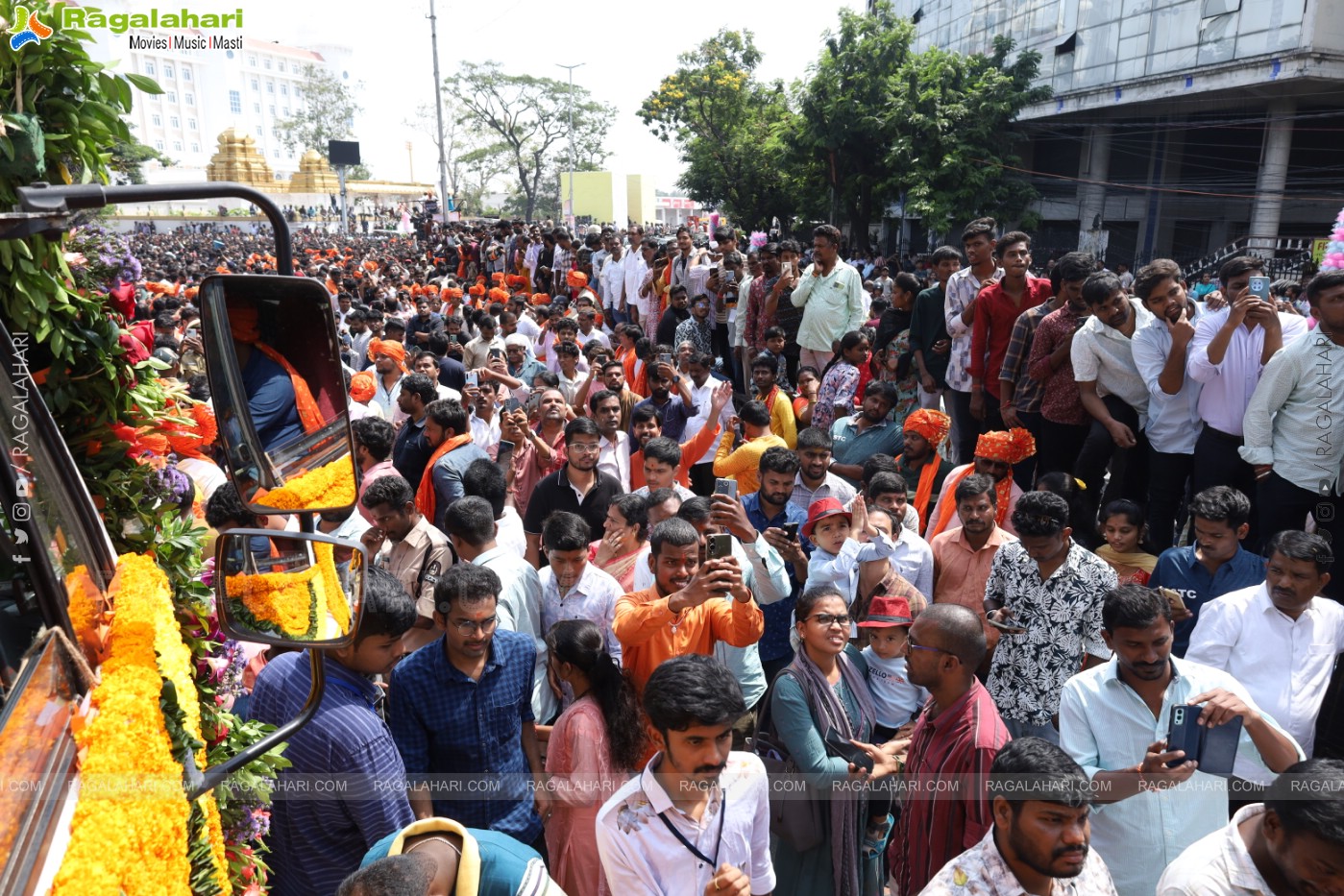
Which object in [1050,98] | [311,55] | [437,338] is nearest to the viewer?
[437,338]

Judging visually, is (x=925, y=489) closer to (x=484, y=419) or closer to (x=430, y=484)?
(x=430, y=484)

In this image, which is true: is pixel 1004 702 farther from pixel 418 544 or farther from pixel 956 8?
pixel 956 8

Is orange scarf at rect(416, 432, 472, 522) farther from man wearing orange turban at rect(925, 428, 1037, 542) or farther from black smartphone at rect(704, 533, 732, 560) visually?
man wearing orange turban at rect(925, 428, 1037, 542)

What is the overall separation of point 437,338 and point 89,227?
281 inches

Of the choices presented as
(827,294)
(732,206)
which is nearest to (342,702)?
(827,294)

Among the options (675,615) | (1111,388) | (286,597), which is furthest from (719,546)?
(1111,388)

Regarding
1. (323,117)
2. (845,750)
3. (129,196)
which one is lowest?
(845,750)

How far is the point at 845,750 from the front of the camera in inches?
142

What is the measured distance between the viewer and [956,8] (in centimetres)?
2903

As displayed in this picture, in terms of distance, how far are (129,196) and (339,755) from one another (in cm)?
198

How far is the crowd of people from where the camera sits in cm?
281

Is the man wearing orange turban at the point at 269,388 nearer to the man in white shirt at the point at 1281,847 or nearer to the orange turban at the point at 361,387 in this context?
the man in white shirt at the point at 1281,847

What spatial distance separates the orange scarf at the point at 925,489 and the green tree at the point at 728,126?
2110 centimetres

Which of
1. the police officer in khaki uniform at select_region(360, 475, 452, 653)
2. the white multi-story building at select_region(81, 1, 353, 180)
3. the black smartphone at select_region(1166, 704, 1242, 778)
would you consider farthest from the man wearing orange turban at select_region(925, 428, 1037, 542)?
the white multi-story building at select_region(81, 1, 353, 180)
